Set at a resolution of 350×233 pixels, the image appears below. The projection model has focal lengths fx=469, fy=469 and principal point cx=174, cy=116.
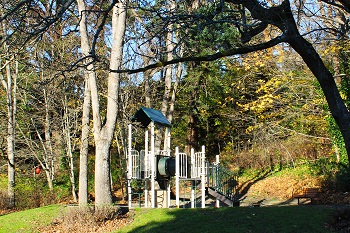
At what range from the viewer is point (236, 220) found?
12133 millimetres

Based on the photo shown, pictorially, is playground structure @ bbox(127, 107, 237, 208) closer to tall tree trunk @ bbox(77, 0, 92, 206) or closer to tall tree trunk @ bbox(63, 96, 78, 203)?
tall tree trunk @ bbox(77, 0, 92, 206)

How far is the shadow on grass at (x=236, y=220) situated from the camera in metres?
11.2

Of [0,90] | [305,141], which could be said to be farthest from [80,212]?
[305,141]

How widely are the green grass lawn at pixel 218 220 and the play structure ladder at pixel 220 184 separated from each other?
126 inches

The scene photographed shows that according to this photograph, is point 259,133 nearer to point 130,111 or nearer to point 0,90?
point 130,111

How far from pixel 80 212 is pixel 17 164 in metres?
11.0

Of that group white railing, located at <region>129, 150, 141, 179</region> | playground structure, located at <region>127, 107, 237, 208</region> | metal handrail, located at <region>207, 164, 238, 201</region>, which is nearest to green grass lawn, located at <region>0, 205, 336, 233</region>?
playground structure, located at <region>127, 107, 237, 208</region>

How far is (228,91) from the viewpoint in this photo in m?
27.8

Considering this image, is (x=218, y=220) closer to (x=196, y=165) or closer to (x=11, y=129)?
(x=196, y=165)

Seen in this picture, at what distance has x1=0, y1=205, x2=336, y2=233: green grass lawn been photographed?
11.3m

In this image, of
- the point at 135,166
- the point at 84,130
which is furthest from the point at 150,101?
the point at 135,166

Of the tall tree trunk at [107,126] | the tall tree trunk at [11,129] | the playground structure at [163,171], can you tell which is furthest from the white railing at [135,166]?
the tall tree trunk at [11,129]

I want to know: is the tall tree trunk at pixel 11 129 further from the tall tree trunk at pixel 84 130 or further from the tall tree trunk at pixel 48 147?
the tall tree trunk at pixel 84 130

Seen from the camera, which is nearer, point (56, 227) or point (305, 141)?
point (56, 227)
